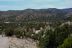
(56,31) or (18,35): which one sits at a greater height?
(56,31)

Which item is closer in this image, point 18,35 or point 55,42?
point 55,42

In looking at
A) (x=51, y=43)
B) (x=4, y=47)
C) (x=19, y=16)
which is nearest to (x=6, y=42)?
(x=4, y=47)

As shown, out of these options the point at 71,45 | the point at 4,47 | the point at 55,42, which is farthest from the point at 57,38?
the point at 4,47

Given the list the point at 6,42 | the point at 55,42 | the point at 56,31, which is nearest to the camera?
the point at 55,42

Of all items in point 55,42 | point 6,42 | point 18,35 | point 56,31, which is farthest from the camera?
point 18,35

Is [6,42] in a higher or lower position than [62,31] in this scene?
lower

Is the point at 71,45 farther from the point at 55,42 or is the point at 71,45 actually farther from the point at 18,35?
the point at 18,35

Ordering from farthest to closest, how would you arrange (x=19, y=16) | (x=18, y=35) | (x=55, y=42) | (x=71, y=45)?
1. (x=19, y=16)
2. (x=18, y=35)
3. (x=55, y=42)
4. (x=71, y=45)

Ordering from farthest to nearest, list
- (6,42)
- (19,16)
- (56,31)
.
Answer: (19,16)
(6,42)
(56,31)

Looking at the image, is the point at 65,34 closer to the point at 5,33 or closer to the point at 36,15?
the point at 5,33
